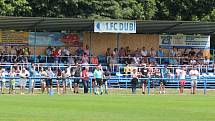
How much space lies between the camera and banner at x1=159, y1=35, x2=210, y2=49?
46.5 meters

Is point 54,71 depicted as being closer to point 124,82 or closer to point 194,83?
point 124,82

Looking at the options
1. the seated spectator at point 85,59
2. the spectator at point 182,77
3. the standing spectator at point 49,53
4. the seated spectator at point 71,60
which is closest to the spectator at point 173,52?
the spectator at point 182,77

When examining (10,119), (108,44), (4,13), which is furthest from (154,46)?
(10,119)

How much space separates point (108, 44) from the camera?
45219mm

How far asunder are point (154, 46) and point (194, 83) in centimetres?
916

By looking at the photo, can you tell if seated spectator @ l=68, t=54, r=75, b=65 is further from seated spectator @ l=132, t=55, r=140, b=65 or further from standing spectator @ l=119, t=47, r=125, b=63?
seated spectator @ l=132, t=55, r=140, b=65

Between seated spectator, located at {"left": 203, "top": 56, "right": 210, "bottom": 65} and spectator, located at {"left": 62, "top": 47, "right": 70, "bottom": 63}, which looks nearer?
spectator, located at {"left": 62, "top": 47, "right": 70, "bottom": 63}

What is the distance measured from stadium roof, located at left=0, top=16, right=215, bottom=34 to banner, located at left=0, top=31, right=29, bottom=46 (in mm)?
450

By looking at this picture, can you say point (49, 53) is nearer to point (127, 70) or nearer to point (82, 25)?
point (82, 25)

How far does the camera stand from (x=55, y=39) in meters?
43.4

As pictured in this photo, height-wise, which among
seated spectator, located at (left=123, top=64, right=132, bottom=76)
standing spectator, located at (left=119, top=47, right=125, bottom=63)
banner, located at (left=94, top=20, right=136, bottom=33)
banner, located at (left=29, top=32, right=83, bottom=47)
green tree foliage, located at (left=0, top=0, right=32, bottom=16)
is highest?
green tree foliage, located at (left=0, top=0, right=32, bottom=16)

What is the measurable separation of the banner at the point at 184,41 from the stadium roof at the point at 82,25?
54 centimetres

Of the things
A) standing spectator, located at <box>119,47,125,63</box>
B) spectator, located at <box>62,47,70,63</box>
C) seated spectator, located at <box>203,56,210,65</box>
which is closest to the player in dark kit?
standing spectator, located at <box>119,47,125,63</box>

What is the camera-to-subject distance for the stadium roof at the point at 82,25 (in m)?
38.1
